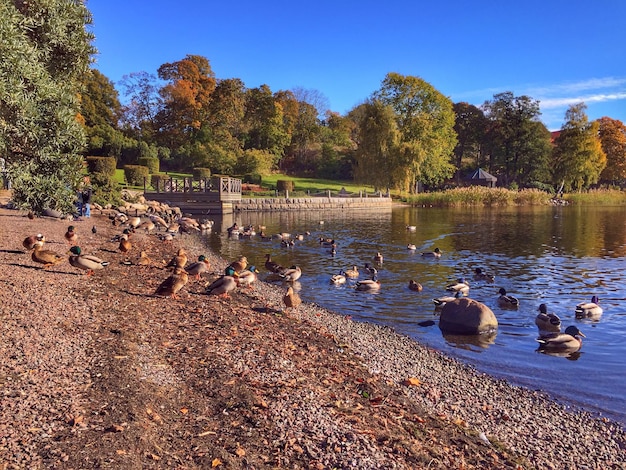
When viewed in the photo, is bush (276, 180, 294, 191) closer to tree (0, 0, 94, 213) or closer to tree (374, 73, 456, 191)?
tree (374, 73, 456, 191)

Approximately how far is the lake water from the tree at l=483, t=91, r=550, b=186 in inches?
1692

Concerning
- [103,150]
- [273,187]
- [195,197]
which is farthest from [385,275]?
[103,150]

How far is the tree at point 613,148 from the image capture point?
268 ft

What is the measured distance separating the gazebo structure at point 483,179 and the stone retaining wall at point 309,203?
1998 cm

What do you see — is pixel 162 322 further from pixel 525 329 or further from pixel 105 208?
pixel 105 208

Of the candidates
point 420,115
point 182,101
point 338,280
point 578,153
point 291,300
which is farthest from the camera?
point 578,153

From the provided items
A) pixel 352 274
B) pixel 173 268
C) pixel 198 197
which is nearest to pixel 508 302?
pixel 352 274

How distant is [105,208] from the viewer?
1181 inches

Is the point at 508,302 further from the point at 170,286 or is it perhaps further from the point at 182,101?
the point at 182,101

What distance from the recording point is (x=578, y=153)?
73.1 meters

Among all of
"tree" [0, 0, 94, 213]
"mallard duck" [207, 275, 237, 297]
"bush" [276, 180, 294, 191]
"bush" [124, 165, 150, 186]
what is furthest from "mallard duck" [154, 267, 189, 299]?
"bush" [276, 180, 294, 191]

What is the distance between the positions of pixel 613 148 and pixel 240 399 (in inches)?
3689

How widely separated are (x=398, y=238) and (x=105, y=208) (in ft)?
58.7

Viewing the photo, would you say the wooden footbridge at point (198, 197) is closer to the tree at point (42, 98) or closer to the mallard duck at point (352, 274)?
the mallard duck at point (352, 274)
